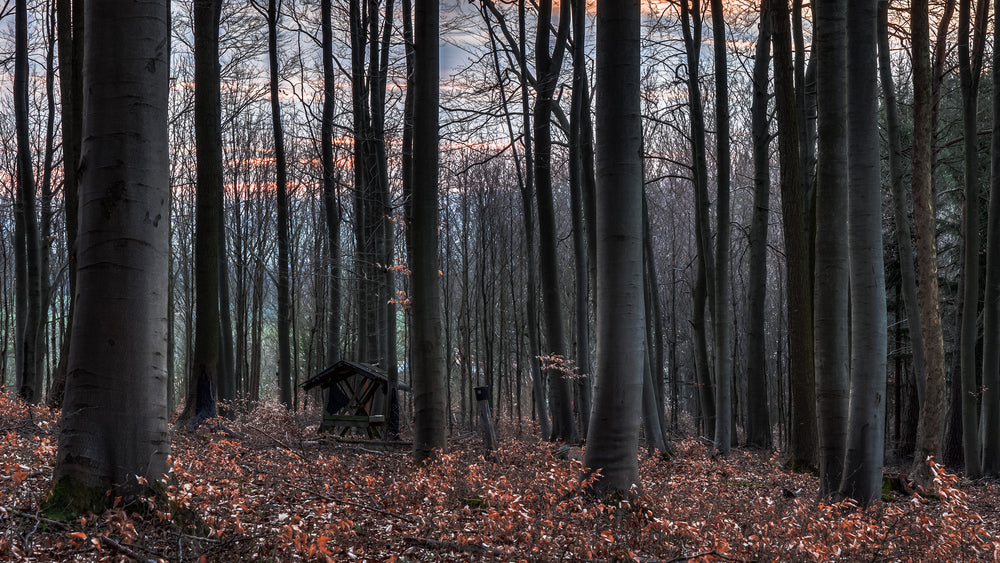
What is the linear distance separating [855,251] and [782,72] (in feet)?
16.9

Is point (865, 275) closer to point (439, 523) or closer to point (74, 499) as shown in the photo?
point (439, 523)

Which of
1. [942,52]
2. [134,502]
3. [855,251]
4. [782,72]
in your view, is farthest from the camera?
[942,52]

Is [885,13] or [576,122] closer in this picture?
[885,13]

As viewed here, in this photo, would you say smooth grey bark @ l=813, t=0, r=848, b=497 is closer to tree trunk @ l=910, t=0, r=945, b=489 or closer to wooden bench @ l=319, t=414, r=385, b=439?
tree trunk @ l=910, t=0, r=945, b=489

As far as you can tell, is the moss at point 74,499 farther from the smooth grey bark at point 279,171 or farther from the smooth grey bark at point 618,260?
the smooth grey bark at point 279,171

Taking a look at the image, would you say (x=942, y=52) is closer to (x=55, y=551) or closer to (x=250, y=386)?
(x=55, y=551)

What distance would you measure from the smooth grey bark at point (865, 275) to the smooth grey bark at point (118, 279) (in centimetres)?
618

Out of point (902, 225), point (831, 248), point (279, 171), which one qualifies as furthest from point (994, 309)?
point (279, 171)

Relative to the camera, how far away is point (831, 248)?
793cm

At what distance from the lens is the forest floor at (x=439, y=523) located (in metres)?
3.91

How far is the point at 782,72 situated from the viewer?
35.9 ft

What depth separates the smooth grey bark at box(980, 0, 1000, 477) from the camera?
12312 mm

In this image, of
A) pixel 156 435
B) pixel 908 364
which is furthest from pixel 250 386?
pixel 156 435

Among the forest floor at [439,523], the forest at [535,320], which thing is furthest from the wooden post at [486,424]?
the forest floor at [439,523]
